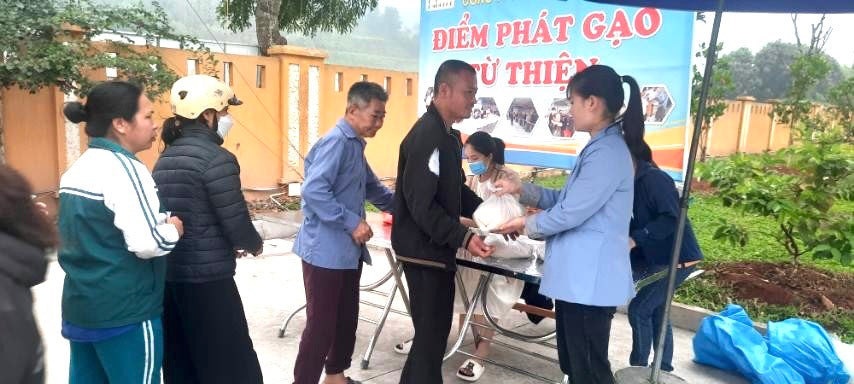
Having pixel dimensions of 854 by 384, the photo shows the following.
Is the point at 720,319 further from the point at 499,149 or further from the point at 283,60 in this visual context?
the point at 283,60

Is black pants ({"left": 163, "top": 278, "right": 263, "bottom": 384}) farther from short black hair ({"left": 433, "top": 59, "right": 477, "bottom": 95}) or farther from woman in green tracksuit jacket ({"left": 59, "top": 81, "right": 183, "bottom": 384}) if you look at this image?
short black hair ({"left": 433, "top": 59, "right": 477, "bottom": 95})

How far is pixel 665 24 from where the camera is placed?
3.66m

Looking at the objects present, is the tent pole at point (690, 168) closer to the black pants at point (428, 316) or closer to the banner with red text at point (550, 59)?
the black pants at point (428, 316)

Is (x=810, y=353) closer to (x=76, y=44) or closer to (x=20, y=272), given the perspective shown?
(x=20, y=272)

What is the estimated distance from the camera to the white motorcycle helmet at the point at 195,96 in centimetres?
224

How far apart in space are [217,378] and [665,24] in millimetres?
3112

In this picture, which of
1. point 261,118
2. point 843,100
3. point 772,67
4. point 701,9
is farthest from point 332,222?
point 772,67

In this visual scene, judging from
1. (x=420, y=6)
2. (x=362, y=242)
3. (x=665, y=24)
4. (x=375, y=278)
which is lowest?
(x=375, y=278)

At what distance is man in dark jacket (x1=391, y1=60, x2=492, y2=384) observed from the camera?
Answer: 8.06ft

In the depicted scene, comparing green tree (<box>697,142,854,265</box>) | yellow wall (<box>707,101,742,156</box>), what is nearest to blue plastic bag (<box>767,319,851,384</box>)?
green tree (<box>697,142,854,265</box>)

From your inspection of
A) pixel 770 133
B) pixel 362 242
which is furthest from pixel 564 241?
pixel 770 133

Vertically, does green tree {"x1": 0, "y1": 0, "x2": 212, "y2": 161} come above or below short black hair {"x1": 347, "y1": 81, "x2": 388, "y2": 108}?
above

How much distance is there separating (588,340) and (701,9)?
1.57 metres

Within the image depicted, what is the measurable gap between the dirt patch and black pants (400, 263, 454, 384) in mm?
2717
